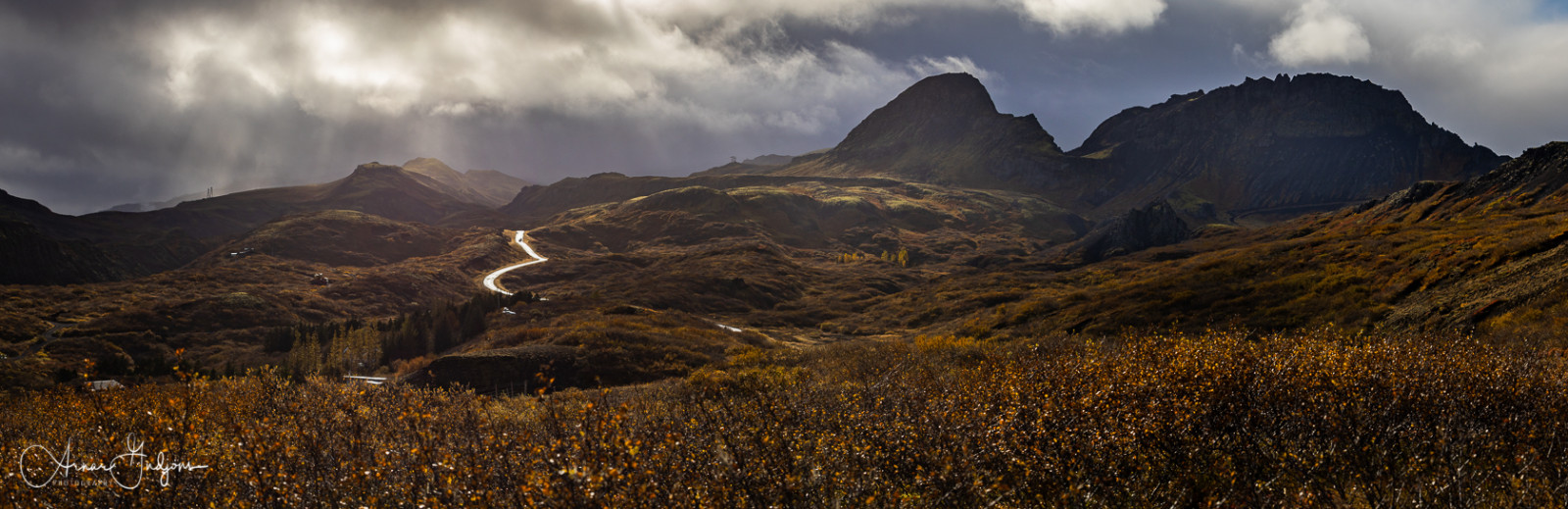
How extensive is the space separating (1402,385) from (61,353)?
343 ft

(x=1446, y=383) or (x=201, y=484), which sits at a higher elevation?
(x=1446, y=383)

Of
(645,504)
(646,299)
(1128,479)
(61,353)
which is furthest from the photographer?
(646,299)

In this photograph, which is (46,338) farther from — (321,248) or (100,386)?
(321,248)

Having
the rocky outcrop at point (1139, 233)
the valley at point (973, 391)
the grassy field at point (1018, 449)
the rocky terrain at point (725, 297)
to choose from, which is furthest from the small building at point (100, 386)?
the rocky outcrop at point (1139, 233)

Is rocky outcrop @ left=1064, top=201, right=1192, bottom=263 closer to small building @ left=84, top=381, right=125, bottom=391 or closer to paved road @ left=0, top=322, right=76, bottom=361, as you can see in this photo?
small building @ left=84, top=381, right=125, bottom=391

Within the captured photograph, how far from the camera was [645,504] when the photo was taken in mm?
7641

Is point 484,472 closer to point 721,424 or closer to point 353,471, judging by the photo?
point 353,471

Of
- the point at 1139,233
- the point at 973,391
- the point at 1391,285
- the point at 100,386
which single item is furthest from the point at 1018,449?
the point at 1139,233

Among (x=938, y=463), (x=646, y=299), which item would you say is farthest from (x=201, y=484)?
(x=646, y=299)

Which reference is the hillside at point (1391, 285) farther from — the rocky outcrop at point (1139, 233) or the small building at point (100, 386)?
the rocky outcrop at point (1139, 233)

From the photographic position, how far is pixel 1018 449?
400 inches

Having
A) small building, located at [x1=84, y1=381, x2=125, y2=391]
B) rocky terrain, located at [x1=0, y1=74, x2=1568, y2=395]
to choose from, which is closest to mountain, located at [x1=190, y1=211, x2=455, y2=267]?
rocky terrain, located at [x1=0, y1=74, x2=1568, y2=395]

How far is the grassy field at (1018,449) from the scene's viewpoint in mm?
8664

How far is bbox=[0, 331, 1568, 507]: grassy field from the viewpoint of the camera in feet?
28.4
